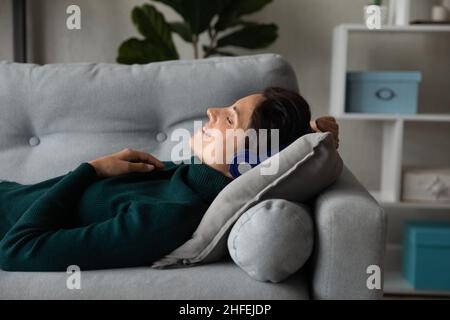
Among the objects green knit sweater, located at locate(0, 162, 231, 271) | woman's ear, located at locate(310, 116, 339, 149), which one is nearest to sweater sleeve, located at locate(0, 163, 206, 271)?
green knit sweater, located at locate(0, 162, 231, 271)

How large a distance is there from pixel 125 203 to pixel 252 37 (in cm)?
139

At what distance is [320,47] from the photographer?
9.29 ft

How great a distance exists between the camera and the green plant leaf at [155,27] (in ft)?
8.44

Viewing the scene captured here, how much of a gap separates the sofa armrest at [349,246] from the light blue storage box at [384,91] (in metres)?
1.40

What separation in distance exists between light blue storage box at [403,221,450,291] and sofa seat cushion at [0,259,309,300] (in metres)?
1.28

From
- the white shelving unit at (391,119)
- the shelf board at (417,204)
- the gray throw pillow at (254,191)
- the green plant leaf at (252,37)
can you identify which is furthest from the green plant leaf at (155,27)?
the gray throw pillow at (254,191)

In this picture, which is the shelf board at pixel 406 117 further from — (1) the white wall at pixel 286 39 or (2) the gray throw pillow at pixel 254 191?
(2) the gray throw pillow at pixel 254 191

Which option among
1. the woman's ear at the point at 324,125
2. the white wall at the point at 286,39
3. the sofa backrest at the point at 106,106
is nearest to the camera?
the woman's ear at the point at 324,125

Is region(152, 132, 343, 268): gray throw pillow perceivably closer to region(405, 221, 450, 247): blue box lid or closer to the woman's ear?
the woman's ear
